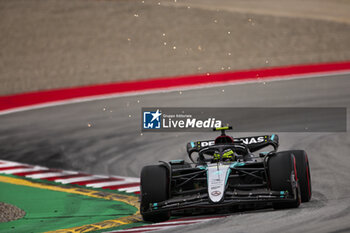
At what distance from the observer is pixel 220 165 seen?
9133 millimetres

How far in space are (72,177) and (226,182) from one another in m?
5.51

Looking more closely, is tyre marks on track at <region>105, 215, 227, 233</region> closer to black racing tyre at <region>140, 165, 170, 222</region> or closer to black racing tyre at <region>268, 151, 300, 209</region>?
black racing tyre at <region>140, 165, 170, 222</region>

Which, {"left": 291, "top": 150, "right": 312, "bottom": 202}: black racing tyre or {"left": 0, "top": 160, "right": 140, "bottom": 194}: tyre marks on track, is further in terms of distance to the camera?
{"left": 0, "top": 160, "right": 140, "bottom": 194}: tyre marks on track

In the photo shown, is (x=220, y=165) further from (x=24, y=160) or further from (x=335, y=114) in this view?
(x=335, y=114)

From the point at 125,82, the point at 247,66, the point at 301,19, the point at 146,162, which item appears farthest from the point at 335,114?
the point at 301,19

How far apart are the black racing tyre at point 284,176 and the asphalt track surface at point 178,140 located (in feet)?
0.74

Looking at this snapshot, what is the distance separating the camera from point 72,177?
13438mm

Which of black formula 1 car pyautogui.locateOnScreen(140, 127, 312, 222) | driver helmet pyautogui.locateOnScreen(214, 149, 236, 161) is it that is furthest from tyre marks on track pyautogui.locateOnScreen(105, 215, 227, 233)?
driver helmet pyautogui.locateOnScreen(214, 149, 236, 161)

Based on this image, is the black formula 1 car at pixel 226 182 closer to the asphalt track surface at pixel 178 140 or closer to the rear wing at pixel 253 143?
the asphalt track surface at pixel 178 140

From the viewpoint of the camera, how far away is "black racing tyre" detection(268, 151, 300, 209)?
8.48m

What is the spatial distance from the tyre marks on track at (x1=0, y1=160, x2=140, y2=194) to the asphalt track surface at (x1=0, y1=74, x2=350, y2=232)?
33cm

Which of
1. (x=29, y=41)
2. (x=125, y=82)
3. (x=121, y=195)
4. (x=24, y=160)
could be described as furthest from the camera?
(x=29, y=41)

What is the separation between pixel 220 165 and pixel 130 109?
10.2m

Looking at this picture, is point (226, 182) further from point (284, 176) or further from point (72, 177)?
point (72, 177)
